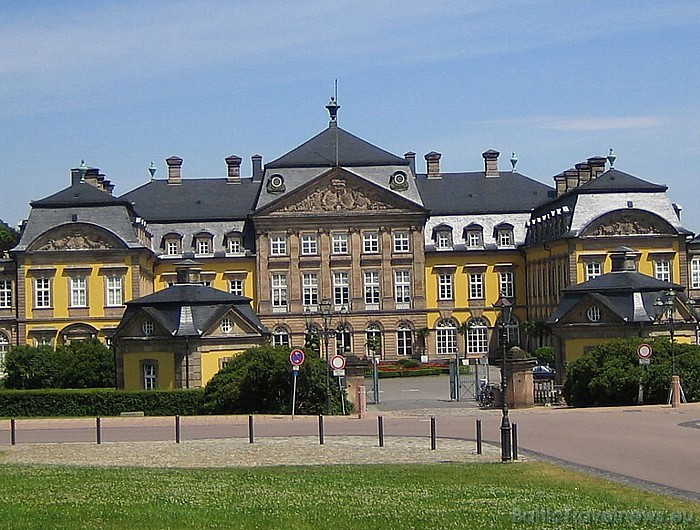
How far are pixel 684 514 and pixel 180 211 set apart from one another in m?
65.3

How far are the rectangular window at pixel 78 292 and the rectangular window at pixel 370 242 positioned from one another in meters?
16.5

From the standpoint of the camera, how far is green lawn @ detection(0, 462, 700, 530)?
543 inches

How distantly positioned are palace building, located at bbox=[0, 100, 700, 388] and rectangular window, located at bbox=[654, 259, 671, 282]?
0.27ft

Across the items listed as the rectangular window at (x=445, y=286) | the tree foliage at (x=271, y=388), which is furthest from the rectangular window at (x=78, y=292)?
the tree foliage at (x=271, y=388)

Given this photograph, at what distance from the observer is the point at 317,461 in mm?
22766

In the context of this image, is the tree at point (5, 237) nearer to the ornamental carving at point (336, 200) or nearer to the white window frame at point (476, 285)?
the ornamental carving at point (336, 200)

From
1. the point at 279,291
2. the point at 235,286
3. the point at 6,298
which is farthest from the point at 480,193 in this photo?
the point at 6,298

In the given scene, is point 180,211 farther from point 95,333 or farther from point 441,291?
point 441,291

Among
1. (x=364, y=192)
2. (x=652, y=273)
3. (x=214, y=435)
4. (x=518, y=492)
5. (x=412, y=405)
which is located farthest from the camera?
(x=364, y=192)

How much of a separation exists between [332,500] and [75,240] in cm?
5592

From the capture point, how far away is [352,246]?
75.8 metres

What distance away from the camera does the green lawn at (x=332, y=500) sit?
45.2 feet

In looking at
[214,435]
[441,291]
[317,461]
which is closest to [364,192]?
[441,291]

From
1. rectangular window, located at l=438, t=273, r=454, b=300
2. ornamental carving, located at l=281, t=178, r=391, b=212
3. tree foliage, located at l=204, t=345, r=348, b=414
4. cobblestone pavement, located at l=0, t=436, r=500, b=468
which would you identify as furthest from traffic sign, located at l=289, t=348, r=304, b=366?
rectangular window, located at l=438, t=273, r=454, b=300
